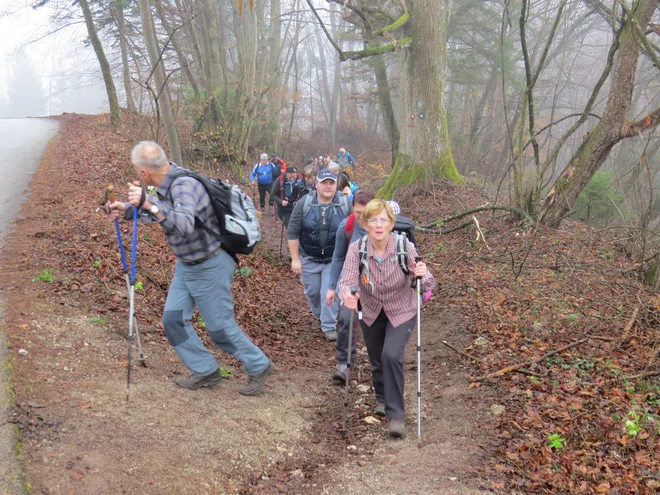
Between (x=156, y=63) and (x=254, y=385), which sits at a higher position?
(x=156, y=63)

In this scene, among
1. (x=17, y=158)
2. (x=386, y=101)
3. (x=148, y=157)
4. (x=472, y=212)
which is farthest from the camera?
(x=386, y=101)

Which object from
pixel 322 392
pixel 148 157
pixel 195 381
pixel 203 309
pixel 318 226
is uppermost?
pixel 148 157

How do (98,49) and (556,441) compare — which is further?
(98,49)

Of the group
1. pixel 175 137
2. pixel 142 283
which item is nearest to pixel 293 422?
pixel 142 283

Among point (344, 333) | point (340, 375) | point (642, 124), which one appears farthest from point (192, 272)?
point (642, 124)

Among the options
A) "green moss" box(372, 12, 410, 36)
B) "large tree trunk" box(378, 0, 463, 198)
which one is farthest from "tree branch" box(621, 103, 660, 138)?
"green moss" box(372, 12, 410, 36)

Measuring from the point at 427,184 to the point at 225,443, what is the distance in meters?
9.50

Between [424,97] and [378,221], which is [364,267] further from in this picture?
[424,97]

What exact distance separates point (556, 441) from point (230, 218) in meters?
3.39

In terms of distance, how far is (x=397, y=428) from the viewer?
4.23m

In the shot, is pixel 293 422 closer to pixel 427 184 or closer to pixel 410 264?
pixel 410 264

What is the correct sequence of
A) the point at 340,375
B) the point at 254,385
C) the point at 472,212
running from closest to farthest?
the point at 254,385 → the point at 340,375 → the point at 472,212

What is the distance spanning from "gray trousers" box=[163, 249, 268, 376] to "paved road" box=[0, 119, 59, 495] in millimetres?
1331

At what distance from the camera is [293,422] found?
4.52 meters
